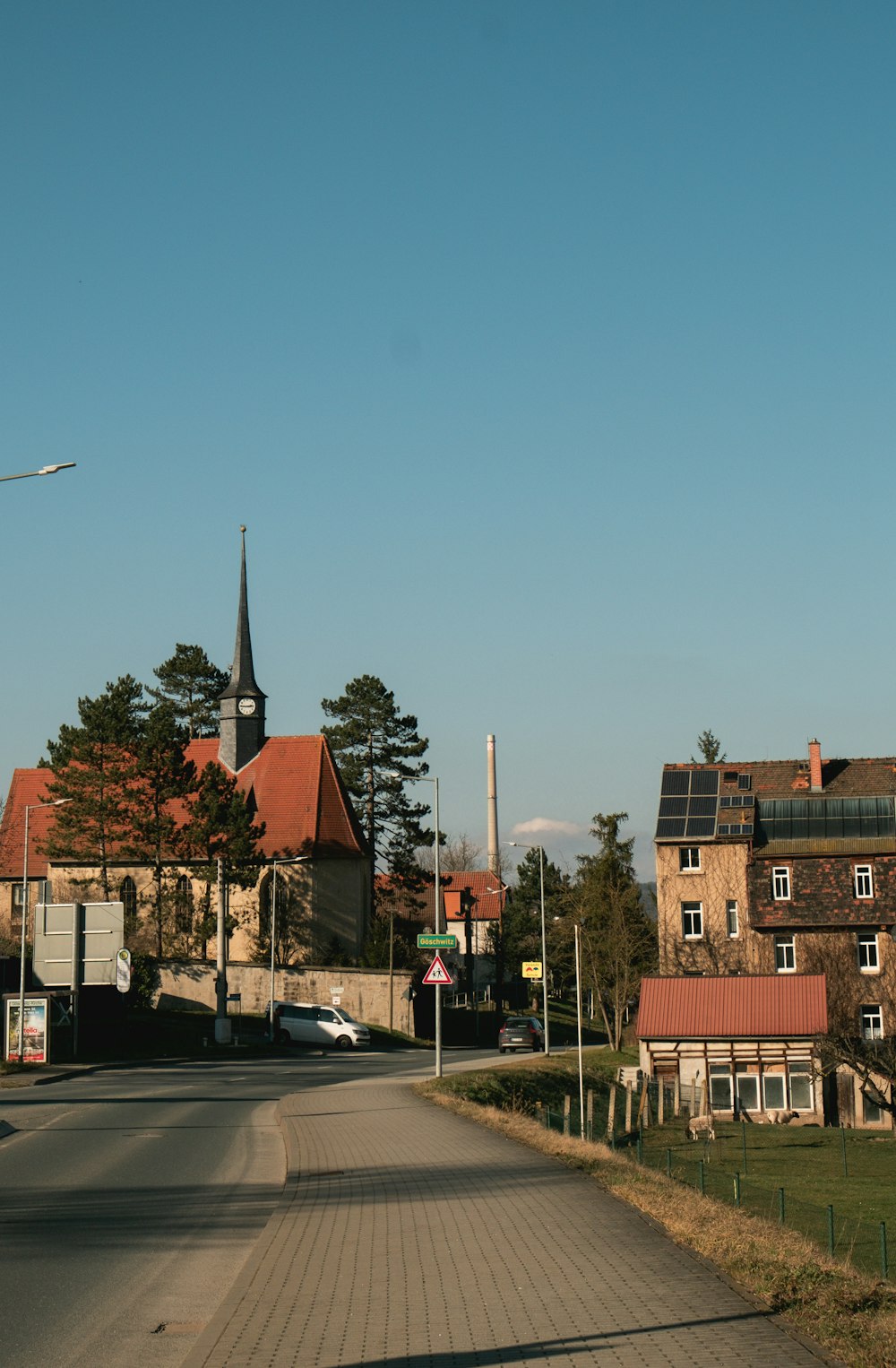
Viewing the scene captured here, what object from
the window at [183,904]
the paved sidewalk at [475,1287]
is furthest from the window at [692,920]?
the paved sidewalk at [475,1287]

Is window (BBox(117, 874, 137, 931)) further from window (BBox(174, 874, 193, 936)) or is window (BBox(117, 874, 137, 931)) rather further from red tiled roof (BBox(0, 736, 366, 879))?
red tiled roof (BBox(0, 736, 366, 879))

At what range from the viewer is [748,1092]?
4722 centimetres

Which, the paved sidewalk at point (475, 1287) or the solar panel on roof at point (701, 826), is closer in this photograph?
the paved sidewalk at point (475, 1287)

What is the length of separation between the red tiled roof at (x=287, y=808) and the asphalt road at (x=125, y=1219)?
46756mm

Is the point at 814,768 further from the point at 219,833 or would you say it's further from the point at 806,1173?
the point at 806,1173

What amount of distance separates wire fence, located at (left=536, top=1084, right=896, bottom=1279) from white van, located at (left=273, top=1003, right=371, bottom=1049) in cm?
1622

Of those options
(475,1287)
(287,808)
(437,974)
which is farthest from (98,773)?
(475,1287)

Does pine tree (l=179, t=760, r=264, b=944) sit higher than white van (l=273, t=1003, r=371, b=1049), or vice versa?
pine tree (l=179, t=760, r=264, b=944)

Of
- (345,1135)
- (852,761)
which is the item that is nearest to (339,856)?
(852,761)

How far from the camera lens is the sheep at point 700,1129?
37219 mm

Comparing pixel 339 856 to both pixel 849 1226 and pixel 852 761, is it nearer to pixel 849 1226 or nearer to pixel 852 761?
pixel 852 761

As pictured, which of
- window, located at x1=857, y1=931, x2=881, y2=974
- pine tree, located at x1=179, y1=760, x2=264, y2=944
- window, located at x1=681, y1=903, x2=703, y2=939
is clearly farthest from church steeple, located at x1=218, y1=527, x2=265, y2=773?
window, located at x1=857, y1=931, x2=881, y2=974

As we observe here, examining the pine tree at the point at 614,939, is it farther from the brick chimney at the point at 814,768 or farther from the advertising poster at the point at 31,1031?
the advertising poster at the point at 31,1031

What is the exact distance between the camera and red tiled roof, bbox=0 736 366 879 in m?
76.4
